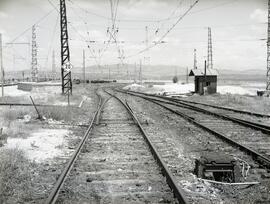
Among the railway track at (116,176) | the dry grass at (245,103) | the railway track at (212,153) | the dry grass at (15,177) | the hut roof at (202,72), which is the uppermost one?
the hut roof at (202,72)

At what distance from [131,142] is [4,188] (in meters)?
5.95

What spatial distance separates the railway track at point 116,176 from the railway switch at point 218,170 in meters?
0.77

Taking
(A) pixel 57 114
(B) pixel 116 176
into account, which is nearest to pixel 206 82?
(A) pixel 57 114

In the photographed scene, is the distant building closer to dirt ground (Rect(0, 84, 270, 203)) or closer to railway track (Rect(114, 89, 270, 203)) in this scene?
dirt ground (Rect(0, 84, 270, 203))

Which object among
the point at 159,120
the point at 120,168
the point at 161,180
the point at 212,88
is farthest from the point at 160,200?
the point at 212,88

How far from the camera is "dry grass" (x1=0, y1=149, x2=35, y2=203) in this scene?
653cm

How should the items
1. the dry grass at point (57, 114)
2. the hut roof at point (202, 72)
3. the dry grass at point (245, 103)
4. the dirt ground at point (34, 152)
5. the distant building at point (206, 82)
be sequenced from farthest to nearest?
the hut roof at point (202, 72)
the distant building at point (206, 82)
the dry grass at point (245, 103)
the dry grass at point (57, 114)
the dirt ground at point (34, 152)

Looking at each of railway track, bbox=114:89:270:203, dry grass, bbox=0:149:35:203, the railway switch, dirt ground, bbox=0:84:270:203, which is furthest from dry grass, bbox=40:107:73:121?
the railway switch

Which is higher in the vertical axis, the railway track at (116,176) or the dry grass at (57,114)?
the dry grass at (57,114)

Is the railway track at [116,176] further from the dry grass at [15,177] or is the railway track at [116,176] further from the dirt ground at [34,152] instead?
the dry grass at [15,177]

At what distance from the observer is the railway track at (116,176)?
21.3 ft

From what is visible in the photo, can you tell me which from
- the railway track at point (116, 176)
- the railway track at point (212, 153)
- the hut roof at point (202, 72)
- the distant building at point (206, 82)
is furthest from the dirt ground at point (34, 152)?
the hut roof at point (202, 72)

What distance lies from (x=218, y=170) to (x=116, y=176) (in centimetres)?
217

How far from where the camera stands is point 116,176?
313 inches
